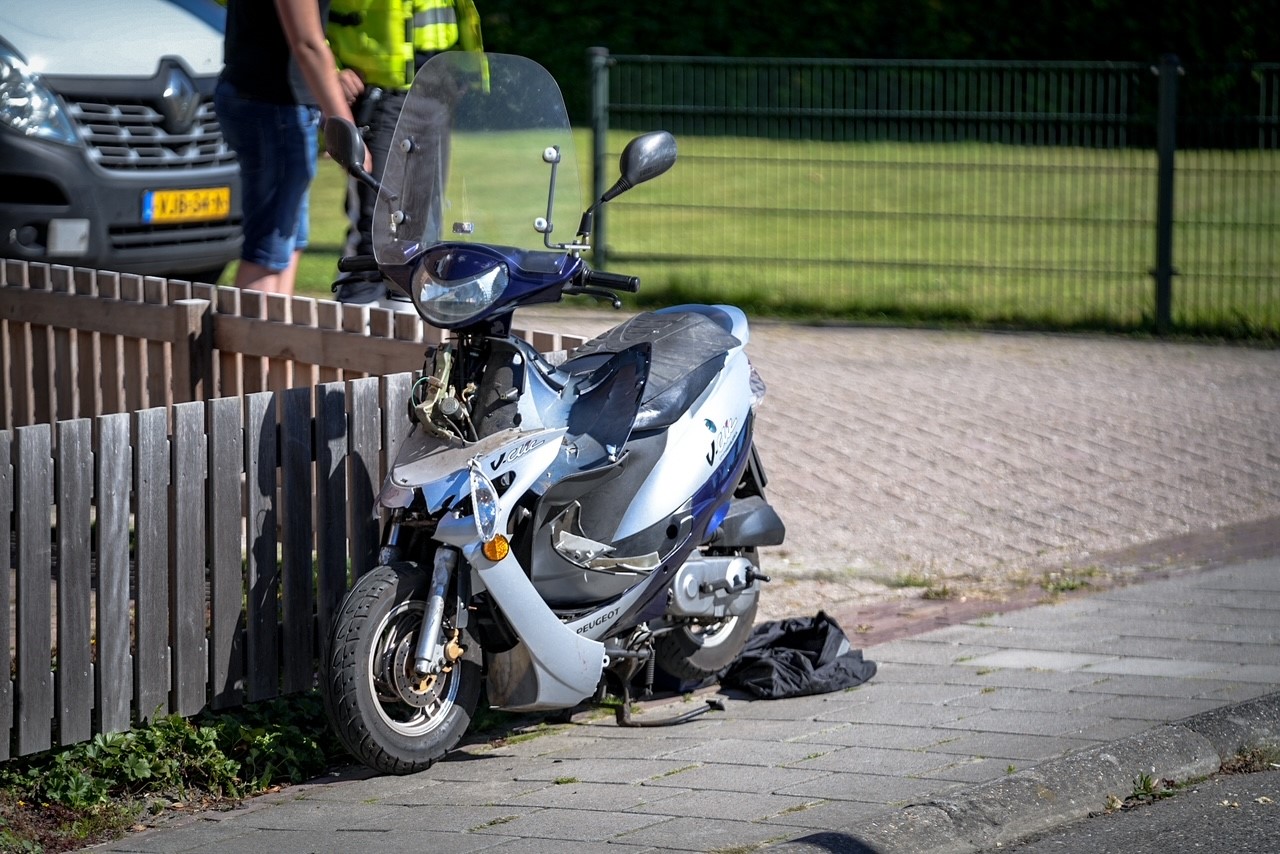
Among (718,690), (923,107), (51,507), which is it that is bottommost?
(718,690)

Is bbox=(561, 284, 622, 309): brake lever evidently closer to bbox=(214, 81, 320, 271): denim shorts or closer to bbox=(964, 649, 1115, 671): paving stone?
bbox=(964, 649, 1115, 671): paving stone

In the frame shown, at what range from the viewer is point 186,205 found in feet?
29.0

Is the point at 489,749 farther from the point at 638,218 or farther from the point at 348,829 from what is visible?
the point at 638,218

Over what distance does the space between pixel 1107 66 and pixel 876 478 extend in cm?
490

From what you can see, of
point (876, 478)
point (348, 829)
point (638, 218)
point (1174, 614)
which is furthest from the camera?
point (638, 218)

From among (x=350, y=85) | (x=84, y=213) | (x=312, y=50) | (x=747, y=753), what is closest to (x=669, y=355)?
(x=747, y=753)

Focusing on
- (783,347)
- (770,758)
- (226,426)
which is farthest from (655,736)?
(783,347)

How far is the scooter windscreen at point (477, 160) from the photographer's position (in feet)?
16.2

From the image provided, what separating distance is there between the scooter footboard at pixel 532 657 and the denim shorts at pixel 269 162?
3.27m

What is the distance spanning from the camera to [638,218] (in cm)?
1603

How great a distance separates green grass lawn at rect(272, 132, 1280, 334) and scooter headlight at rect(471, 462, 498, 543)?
8156 mm

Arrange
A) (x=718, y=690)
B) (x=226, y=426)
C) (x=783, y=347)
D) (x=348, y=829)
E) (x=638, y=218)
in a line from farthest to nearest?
(x=638, y=218) → (x=783, y=347) → (x=718, y=690) → (x=226, y=426) → (x=348, y=829)

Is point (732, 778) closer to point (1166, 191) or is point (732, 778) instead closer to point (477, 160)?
point (477, 160)

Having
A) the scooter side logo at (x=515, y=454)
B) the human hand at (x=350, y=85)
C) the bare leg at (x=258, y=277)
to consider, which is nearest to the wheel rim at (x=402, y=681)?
the scooter side logo at (x=515, y=454)
